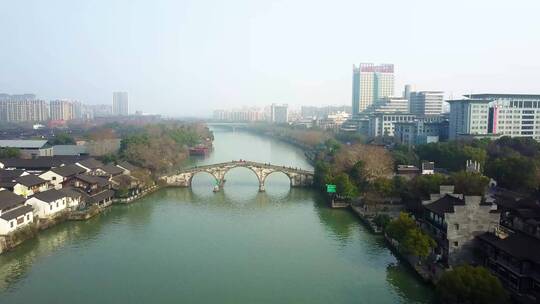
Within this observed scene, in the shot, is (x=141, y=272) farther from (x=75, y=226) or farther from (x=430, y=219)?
(x=430, y=219)

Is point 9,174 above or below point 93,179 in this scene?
above

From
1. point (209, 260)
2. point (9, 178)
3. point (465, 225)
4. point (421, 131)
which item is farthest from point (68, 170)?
point (421, 131)

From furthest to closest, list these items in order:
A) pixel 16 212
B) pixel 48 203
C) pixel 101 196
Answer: pixel 101 196, pixel 48 203, pixel 16 212

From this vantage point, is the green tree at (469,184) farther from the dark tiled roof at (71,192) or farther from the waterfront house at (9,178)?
the waterfront house at (9,178)

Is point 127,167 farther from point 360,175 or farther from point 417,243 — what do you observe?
point 417,243

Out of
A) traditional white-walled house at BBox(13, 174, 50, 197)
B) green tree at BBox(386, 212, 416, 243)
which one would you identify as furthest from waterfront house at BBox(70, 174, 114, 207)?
green tree at BBox(386, 212, 416, 243)

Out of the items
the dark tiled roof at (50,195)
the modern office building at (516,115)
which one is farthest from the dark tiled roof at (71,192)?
the modern office building at (516,115)

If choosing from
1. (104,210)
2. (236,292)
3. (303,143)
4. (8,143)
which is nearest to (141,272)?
(236,292)
